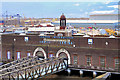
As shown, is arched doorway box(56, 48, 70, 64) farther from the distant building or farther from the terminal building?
the distant building

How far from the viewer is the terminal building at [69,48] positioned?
1384cm

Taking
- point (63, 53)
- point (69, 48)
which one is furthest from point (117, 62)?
point (63, 53)

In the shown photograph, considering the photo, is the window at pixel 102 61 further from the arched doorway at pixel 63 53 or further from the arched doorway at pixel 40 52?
the arched doorway at pixel 40 52

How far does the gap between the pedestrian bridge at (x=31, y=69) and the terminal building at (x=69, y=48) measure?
1059 millimetres

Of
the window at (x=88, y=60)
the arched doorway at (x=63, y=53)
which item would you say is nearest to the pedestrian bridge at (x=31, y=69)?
the arched doorway at (x=63, y=53)

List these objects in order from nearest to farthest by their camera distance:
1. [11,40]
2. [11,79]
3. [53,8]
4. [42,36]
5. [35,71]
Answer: [11,79]
[35,71]
[42,36]
[11,40]
[53,8]

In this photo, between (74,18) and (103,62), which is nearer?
(103,62)

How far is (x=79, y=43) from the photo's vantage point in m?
14.7

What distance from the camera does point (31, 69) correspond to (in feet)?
36.7

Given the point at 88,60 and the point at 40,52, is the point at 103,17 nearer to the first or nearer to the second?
the point at 40,52

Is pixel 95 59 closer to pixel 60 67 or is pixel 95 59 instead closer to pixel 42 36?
pixel 60 67

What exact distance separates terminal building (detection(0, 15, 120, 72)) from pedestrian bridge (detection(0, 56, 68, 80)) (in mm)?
1059

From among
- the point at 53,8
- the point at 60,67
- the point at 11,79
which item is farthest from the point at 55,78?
the point at 53,8

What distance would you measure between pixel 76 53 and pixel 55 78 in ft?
8.24
